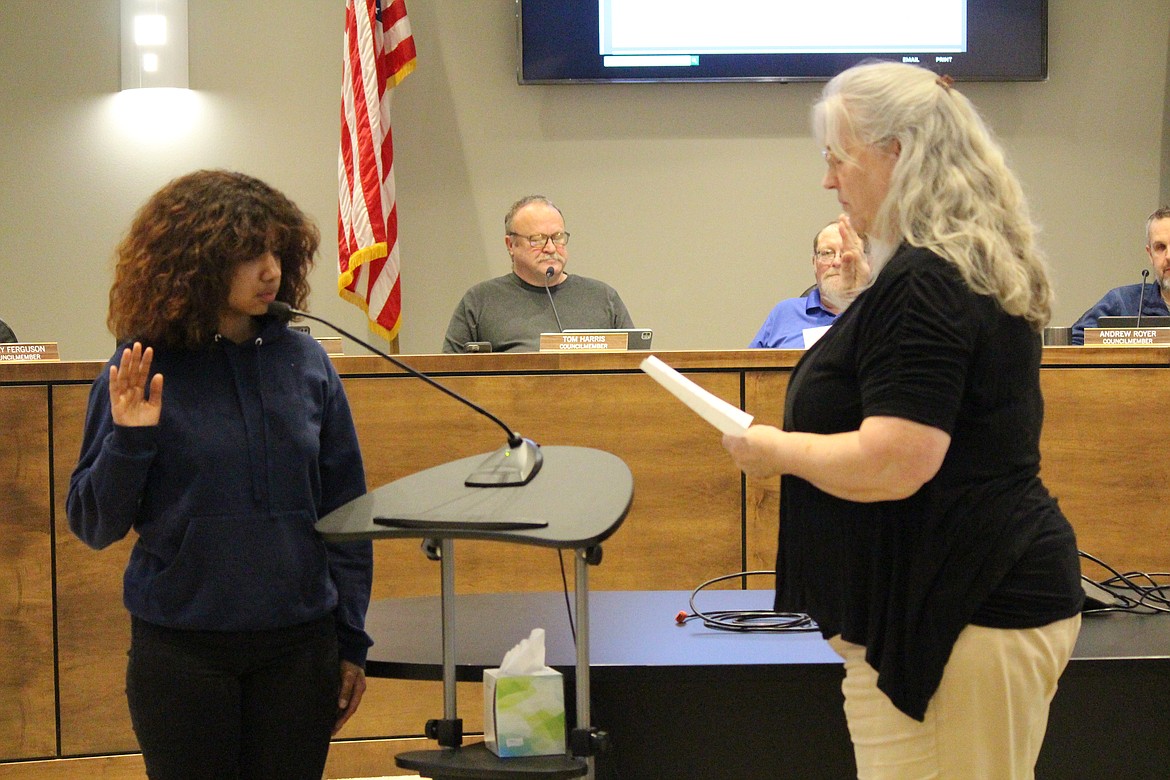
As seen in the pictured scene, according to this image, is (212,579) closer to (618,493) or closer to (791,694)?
(618,493)

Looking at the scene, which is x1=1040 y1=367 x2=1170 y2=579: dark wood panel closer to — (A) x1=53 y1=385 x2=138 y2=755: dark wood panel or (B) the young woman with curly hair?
(B) the young woman with curly hair

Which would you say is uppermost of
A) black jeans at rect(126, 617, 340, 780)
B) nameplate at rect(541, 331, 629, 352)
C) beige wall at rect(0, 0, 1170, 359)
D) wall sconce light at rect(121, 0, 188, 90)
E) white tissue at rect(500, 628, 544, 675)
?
wall sconce light at rect(121, 0, 188, 90)

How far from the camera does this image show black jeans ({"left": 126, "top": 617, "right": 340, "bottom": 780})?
1446 mm

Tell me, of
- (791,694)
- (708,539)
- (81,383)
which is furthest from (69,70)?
(791,694)

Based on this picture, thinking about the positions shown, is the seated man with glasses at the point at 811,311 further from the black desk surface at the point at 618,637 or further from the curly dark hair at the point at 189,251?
the curly dark hair at the point at 189,251

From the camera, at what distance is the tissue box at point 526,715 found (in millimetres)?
1341

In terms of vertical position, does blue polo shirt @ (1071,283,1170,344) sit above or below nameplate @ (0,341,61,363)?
above

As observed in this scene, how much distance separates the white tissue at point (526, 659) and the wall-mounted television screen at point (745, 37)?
12.2 ft

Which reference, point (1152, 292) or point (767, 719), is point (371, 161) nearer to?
point (1152, 292)

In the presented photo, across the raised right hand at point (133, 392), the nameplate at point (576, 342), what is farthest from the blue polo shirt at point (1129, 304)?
the raised right hand at point (133, 392)

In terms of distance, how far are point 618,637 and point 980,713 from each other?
1.98 feet

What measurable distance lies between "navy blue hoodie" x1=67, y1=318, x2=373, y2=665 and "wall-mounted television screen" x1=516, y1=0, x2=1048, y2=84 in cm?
346

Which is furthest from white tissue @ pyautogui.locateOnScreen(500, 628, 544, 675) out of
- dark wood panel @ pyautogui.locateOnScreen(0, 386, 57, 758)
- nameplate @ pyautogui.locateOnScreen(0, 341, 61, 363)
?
nameplate @ pyautogui.locateOnScreen(0, 341, 61, 363)

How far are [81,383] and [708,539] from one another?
1.56 metres
